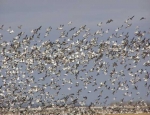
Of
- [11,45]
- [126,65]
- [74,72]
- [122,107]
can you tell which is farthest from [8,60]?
[122,107]

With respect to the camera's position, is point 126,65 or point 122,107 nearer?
point 126,65

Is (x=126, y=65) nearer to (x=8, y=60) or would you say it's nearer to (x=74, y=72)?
(x=74, y=72)

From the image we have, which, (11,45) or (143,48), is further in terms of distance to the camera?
(143,48)

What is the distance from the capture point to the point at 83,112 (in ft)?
171

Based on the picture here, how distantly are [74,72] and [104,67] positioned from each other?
8.47 feet

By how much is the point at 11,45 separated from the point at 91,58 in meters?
6.71

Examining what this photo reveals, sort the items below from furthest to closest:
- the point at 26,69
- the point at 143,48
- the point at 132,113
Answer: the point at 132,113, the point at 143,48, the point at 26,69

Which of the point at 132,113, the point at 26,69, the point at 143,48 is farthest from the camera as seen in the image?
the point at 132,113

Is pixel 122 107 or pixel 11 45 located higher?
pixel 11 45

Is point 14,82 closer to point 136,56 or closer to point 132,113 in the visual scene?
point 136,56

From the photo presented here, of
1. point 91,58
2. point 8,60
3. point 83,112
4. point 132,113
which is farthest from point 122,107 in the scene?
point 8,60

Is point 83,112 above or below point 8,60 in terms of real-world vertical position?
below

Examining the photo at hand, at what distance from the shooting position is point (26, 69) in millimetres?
47531

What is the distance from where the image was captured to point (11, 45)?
156ft
